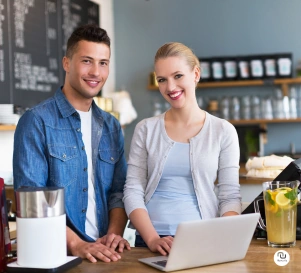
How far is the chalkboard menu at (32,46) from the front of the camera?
411 cm

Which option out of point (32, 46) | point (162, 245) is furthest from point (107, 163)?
point (32, 46)

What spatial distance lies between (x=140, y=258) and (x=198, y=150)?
0.46m

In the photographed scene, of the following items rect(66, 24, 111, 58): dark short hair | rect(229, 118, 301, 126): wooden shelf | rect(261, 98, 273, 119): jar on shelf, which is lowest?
rect(229, 118, 301, 126): wooden shelf

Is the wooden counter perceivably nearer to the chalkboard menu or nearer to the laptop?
the laptop

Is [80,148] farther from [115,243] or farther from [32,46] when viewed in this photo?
[32,46]

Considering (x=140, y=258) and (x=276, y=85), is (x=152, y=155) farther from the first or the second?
(x=276, y=85)

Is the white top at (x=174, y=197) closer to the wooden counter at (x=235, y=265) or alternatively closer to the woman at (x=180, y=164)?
the woman at (x=180, y=164)

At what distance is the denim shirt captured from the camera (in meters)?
2.00

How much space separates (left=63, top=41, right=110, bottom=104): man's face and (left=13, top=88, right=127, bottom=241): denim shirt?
6 cm

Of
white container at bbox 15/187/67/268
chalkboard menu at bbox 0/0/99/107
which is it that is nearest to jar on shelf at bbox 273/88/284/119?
chalkboard menu at bbox 0/0/99/107

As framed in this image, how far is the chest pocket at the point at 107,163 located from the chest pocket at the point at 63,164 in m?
0.12

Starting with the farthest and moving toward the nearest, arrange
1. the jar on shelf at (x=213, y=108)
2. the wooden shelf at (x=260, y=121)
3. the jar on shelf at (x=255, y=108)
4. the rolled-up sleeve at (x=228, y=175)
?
the jar on shelf at (x=213, y=108)
the jar on shelf at (x=255, y=108)
the wooden shelf at (x=260, y=121)
the rolled-up sleeve at (x=228, y=175)

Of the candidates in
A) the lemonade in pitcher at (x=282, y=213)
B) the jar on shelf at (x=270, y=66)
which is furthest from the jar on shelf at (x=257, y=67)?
the lemonade in pitcher at (x=282, y=213)

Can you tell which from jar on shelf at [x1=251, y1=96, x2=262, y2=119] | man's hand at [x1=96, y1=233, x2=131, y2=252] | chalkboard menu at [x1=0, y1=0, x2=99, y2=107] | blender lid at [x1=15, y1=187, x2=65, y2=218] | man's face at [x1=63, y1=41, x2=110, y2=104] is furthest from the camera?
jar on shelf at [x1=251, y1=96, x2=262, y2=119]
